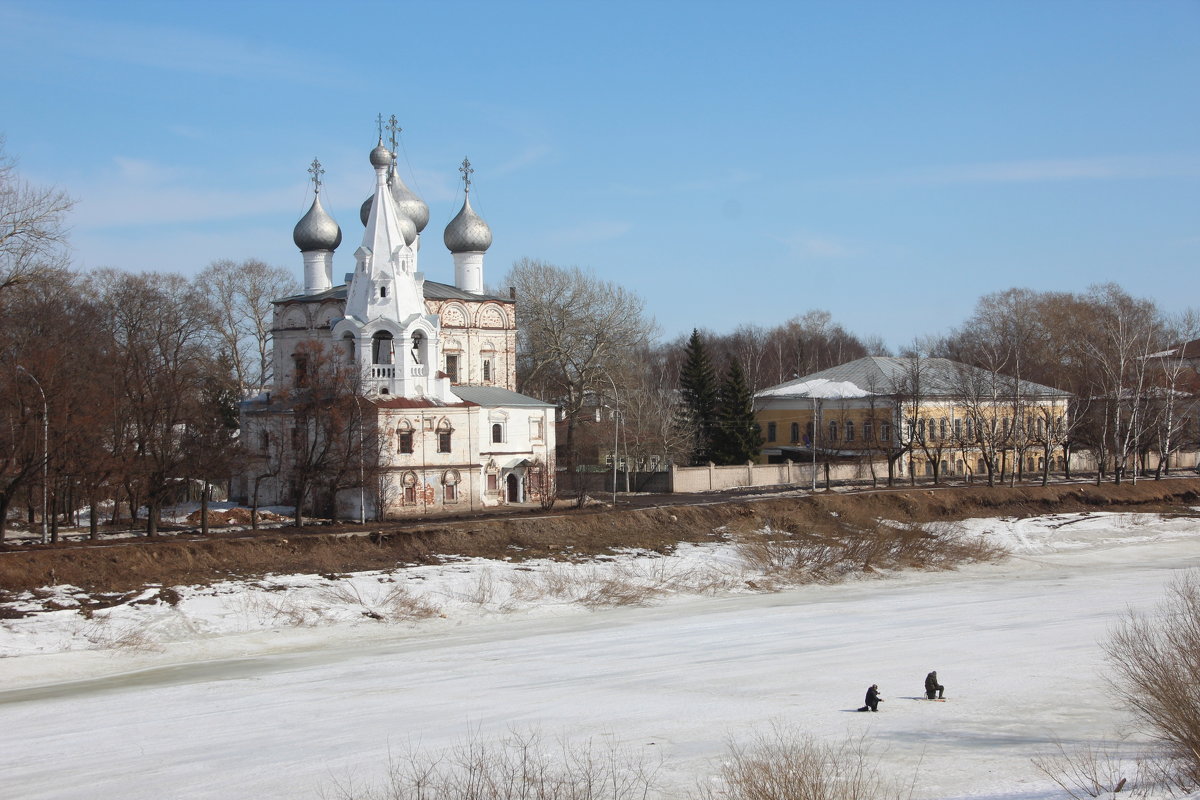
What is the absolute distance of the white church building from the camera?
4122 cm

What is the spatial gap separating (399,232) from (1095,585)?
2622 centimetres

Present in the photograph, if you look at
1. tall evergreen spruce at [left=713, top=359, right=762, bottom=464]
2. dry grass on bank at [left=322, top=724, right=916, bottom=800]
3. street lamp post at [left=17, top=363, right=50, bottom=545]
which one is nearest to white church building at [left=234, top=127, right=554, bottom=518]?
street lamp post at [left=17, top=363, right=50, bottom=545]

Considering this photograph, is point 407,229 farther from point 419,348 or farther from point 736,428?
point 736,428

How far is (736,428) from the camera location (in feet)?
187

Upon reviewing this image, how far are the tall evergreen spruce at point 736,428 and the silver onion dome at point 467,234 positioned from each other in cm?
1352

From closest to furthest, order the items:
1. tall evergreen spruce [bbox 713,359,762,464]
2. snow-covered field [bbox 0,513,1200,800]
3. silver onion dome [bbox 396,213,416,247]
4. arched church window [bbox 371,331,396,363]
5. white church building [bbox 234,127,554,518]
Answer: snow-covered field [bbox 0,513,1200,800] → white church building [bbox 234,127,554,518] → arched church window [bbox 371,331,396,363] → silver onion dome [bbox 396,213,416,247] → tall evergreen spruce [bbox 713,359,762,464]

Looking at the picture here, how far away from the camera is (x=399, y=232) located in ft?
148

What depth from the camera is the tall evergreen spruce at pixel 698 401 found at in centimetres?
6109

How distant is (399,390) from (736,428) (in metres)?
19.7

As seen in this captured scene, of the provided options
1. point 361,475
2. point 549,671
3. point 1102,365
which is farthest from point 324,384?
point 1102,365

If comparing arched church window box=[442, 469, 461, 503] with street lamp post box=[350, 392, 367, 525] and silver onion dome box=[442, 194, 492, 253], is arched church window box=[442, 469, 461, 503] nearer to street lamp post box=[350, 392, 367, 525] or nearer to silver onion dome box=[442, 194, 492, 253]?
street lamp post box=[350, 392, 367, 525]

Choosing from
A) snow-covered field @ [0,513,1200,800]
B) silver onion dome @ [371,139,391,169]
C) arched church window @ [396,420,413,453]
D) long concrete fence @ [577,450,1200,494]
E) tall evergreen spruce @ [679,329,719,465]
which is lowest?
snow-covered field @ [0,513,1200,800]

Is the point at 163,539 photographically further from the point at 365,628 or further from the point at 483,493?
the point at 483,493

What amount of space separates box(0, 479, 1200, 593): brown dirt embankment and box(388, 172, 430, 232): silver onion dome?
17.7 meters
